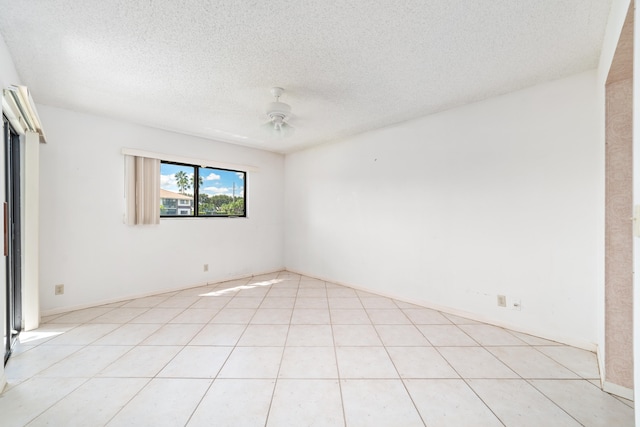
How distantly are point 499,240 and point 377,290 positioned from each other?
1.67 m

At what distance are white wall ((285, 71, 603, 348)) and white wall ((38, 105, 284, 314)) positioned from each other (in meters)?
2.18

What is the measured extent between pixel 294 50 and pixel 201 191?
291 cm

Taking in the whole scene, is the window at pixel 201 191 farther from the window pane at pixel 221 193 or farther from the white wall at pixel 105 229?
the white wall at pixel 105 229

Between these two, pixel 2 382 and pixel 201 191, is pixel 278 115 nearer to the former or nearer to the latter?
pixel 201 191

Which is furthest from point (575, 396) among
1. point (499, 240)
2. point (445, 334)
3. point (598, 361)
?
point (499, 240)

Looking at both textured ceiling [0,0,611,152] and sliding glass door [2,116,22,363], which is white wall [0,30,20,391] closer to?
textured ceiling [0,0,611,152]

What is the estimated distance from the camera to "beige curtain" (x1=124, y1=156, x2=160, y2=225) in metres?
3.32

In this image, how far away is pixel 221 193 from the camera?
433 cm

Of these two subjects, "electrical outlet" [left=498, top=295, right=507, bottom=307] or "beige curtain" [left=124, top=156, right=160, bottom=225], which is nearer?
"electrical outlet" [left=498, top=295, right=507, bottom=307]

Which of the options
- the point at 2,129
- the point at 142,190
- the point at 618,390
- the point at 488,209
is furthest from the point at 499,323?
the point at 142,190

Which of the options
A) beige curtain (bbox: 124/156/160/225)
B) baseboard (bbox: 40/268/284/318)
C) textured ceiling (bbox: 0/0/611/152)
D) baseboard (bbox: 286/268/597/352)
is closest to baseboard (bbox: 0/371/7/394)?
baseboard (bbox: 40/268/284/318)

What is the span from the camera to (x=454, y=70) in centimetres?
217

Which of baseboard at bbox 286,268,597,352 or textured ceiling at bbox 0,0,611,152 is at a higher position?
textured ceiling at bbox 0,0,611,152

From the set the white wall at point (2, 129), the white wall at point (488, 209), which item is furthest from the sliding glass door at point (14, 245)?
the white wall at point (488, 209)
